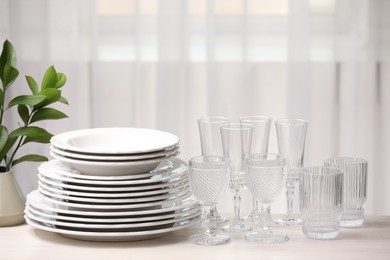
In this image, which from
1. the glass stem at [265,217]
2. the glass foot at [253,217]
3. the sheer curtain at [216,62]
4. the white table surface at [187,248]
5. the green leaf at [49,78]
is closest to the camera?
the white table surface at [187,248]

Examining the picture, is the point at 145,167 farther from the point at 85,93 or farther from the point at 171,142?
the point at 85,93

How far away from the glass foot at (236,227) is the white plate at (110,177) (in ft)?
0.52

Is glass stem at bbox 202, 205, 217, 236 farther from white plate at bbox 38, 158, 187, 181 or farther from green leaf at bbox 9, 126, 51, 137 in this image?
green leaf at bbox 9, 126, 51, 137

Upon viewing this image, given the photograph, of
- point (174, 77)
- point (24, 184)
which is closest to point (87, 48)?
point (174, 77)

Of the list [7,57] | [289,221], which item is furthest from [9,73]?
[289,221]

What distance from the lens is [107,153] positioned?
1.73m

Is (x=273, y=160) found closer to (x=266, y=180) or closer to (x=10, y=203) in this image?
(x=266, y=180)

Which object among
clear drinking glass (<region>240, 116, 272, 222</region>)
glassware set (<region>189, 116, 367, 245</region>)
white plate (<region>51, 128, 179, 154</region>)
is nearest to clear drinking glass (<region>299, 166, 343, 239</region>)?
glassware set (<region>189, 116, 367, 245</region>)

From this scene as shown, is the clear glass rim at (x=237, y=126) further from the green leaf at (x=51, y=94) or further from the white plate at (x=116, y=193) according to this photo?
the green leaf at (x=51, y=94)

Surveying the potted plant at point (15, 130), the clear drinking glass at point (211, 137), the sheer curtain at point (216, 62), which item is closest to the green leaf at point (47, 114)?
the potted plant at point (15, 130)

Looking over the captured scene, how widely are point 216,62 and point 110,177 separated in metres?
1.48

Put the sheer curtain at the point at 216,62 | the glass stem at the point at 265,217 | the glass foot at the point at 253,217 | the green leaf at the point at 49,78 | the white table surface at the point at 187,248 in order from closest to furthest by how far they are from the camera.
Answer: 1. the white table surface at the point at 187,248
2. the glass stem at the point at 265,217
3. the glass foot at the point at 253,217
4. the green leaf at the point at 49,78
5. the sheer curtain at the point at 216,62

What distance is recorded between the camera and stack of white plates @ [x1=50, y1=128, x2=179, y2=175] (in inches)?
68.0

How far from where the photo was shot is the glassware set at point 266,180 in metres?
1.70
